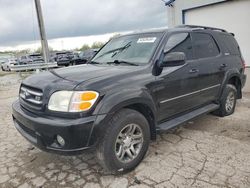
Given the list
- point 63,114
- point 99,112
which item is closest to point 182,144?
point 99,112

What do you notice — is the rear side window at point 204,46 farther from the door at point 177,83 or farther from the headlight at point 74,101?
the headlight at point 74,101

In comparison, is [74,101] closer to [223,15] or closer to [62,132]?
[62,132]

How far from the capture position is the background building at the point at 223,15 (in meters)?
9.38

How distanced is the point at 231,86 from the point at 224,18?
5747 millimetres

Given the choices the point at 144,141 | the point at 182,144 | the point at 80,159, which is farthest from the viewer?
the point at 182,144

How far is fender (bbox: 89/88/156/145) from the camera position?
9.01 ft

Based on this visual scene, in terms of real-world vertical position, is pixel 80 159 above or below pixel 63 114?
below

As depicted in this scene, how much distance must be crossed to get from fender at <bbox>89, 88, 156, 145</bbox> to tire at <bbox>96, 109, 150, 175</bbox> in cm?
10

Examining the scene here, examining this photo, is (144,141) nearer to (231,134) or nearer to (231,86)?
(231,134)

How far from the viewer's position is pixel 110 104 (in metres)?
2.84

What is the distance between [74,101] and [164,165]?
1.58m

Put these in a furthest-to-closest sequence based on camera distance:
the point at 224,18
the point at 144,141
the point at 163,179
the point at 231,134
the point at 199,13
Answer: the point at 199,13 < the point at 224,18 < the point at 231,134 < the point at 144,141 < the point at 163,179

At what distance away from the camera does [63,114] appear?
2.75 m

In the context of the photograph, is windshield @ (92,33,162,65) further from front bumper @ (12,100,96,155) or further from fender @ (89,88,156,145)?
front bumper @ (12,100,96,155)
